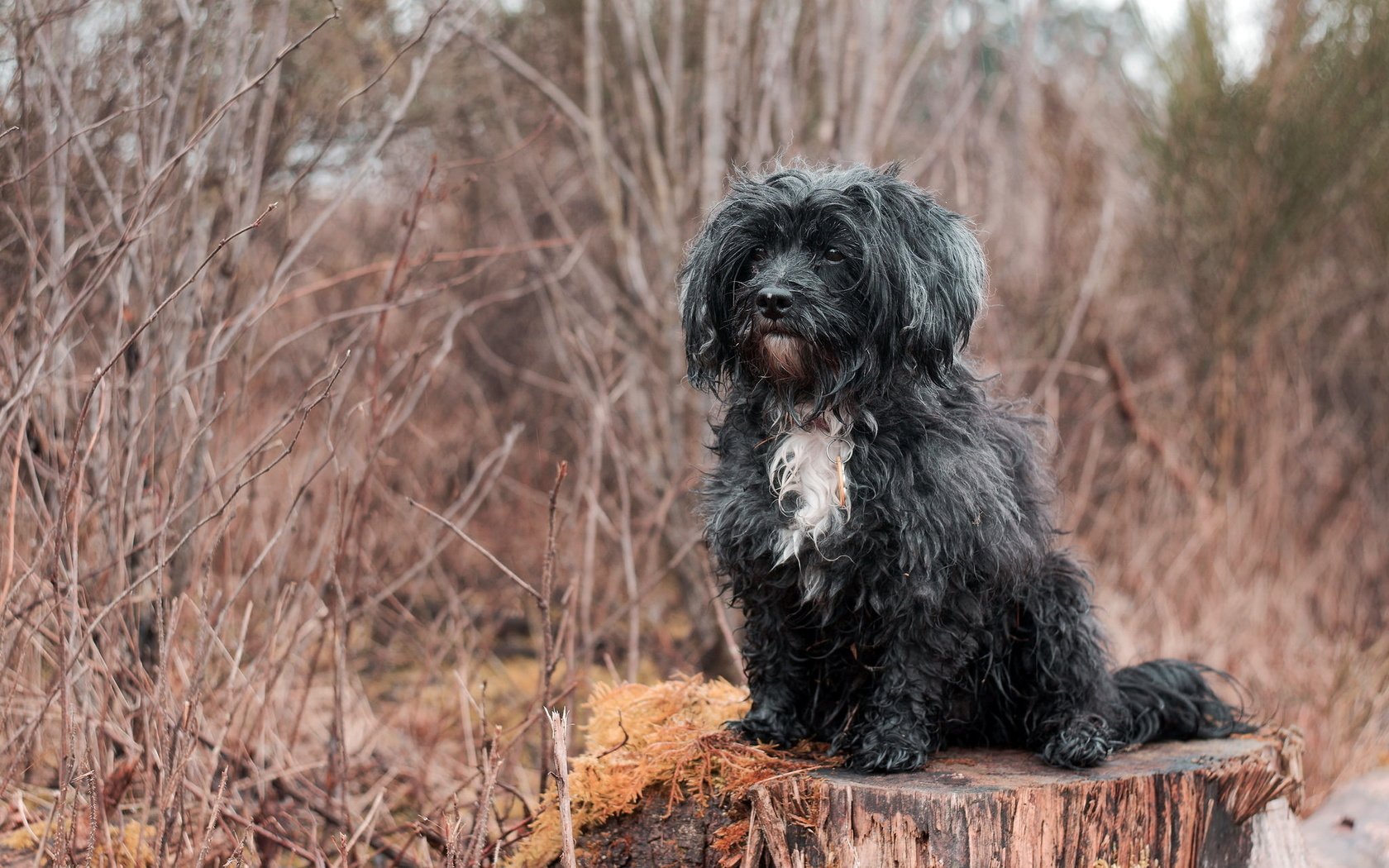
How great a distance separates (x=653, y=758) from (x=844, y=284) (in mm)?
1374

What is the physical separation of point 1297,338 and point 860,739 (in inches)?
249

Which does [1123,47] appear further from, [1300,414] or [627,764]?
[627,764]

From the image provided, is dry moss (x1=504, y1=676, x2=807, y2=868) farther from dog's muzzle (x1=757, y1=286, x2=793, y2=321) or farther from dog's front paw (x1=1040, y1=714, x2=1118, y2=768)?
dog's muzzle (x1=757, y1=286, x2=793, y2=321)

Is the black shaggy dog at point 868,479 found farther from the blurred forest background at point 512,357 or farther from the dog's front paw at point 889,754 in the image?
the blurred forest background at point 512,357

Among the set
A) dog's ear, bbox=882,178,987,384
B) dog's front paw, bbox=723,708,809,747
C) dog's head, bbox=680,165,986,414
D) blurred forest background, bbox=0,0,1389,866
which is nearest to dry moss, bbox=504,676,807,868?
dog's front paw, bbox=723,708,809,747

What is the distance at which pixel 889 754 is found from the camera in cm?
291

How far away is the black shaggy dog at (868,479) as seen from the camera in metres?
2.81

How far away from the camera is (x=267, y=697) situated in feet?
11.9

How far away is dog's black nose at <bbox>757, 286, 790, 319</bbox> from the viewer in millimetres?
2729

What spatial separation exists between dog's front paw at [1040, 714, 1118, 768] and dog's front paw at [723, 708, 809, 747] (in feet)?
2.14

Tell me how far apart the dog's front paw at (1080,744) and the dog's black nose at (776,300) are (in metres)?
1.33

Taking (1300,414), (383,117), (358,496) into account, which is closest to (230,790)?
(358,496)

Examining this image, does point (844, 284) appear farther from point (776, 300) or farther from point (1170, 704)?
point (1170, 704)

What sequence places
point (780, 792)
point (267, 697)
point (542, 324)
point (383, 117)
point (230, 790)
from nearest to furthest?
point (780, 792)
point (267, 697)
point (230, 790)
point (383, 117)
point (542, 324)
